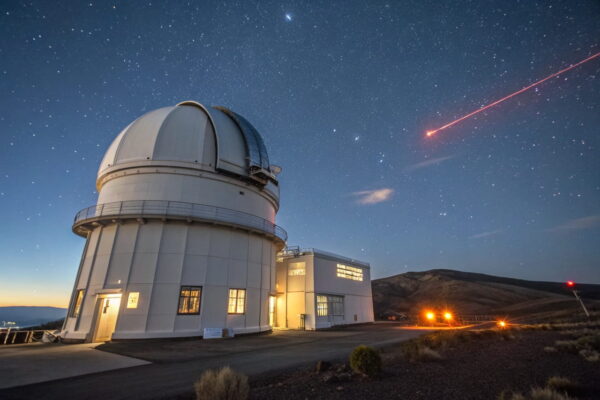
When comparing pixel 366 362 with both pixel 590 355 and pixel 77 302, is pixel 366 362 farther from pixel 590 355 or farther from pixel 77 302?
pixel 77 302

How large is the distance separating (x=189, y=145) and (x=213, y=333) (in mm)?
10575

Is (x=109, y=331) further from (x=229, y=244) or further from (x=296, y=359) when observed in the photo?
(x=296, y=359)

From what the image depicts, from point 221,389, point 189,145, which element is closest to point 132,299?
point 189,145

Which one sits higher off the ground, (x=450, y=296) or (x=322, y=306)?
(x=450, y=296)

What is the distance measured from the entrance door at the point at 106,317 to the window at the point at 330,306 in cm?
1345

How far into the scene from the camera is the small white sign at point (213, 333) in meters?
13.4

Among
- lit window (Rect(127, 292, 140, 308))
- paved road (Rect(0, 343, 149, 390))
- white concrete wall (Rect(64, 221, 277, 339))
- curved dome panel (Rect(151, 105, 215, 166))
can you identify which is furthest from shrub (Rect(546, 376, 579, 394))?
curved dome panel (Rect(151, 105, 215, 166))

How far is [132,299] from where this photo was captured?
42.7 ft

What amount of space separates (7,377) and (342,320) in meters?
20.8

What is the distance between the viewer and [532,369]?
598 centimetres

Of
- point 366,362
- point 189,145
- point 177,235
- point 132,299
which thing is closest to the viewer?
point 366,362

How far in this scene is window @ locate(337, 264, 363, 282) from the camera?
80.1 ft

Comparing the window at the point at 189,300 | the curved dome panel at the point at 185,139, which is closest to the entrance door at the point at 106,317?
the window at the point at 189,300

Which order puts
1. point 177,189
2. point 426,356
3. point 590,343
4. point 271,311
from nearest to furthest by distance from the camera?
point 426,356 < point 590,343 < point 177,189 < point 271,311
